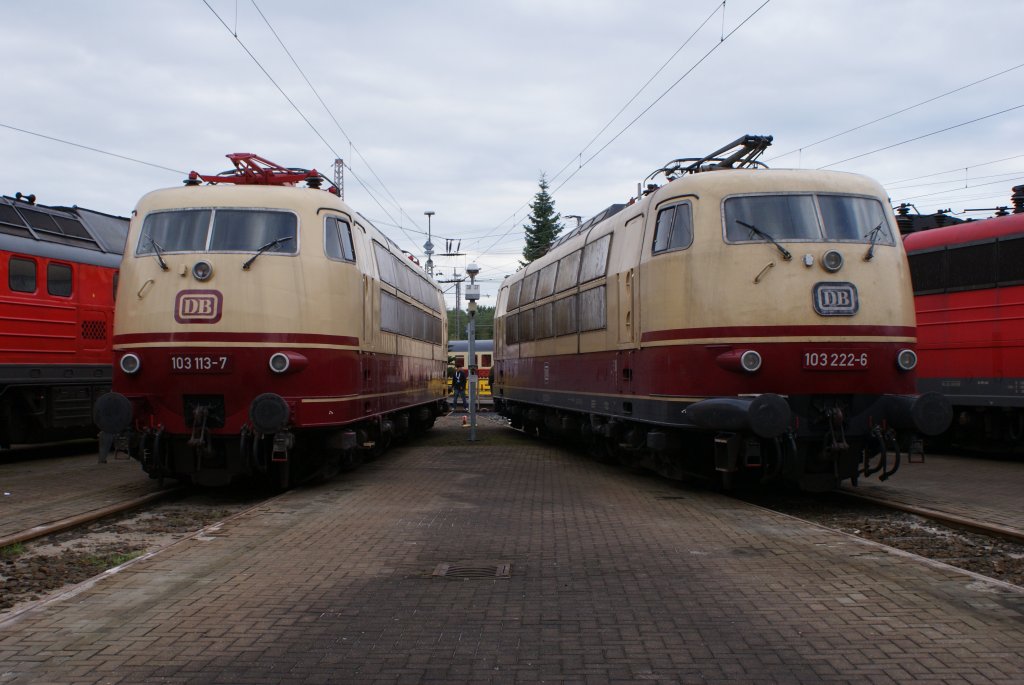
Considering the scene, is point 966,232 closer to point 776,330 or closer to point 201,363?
point 776,330

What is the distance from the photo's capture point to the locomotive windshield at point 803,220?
1007cm

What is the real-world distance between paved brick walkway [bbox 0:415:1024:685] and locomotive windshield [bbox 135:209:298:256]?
345 cm

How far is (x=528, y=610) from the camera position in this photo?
5625 mm

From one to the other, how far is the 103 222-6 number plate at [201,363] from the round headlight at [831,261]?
22.3 ft

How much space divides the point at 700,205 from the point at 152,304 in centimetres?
649

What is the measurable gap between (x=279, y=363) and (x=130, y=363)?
1758mm

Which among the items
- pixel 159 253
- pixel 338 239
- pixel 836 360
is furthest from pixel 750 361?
pixel 159 253

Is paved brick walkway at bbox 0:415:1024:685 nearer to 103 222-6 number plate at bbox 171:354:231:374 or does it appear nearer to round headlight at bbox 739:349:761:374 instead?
round headlight at bbox 739:349:761:374

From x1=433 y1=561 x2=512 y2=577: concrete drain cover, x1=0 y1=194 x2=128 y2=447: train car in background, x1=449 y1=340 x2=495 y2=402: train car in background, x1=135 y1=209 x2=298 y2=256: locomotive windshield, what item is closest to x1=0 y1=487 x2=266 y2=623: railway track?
x1=433 y1=561 x2=512 y2=577: concrete drain cover

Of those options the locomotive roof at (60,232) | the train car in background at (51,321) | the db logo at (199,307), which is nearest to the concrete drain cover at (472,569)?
the db logo at (199,307)

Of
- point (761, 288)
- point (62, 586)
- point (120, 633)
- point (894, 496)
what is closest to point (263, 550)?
point (62, 586)

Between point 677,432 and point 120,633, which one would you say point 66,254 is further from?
point 120,633

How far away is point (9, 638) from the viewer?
5.00 metres

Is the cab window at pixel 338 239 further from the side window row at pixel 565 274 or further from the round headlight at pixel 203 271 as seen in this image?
the side window row at pixel 565 274
